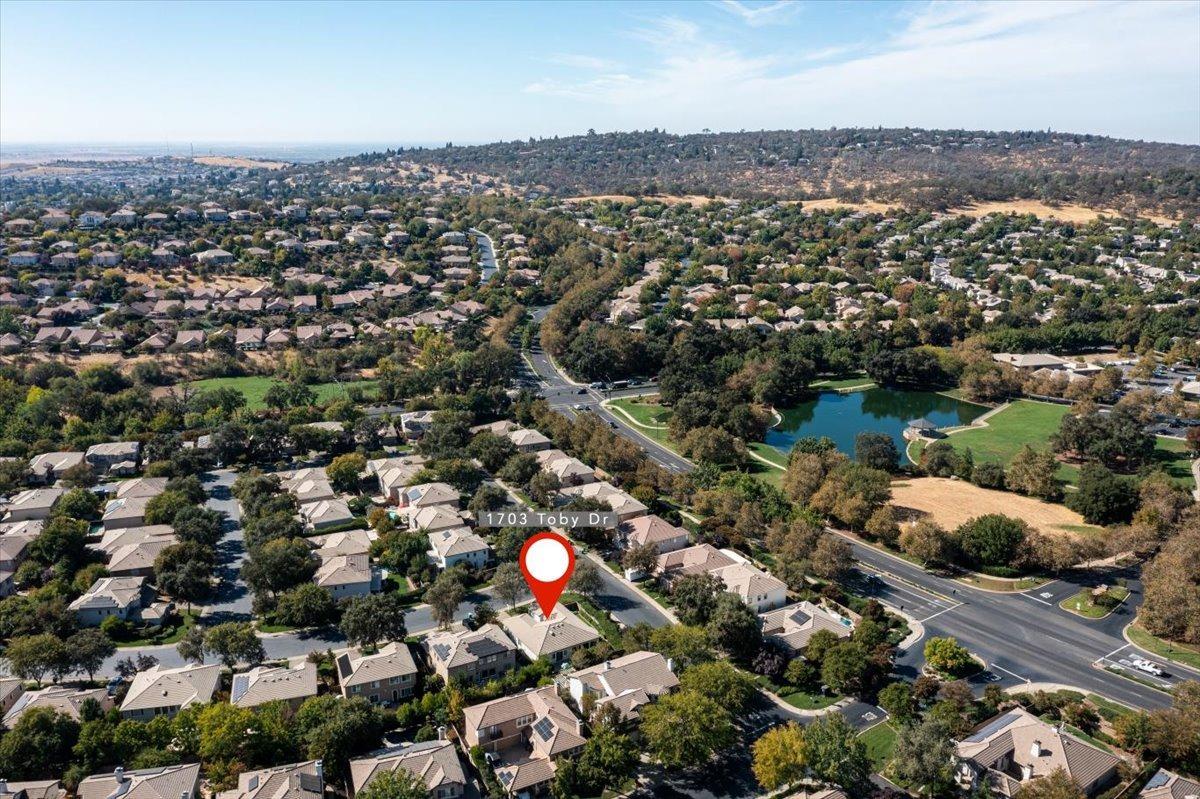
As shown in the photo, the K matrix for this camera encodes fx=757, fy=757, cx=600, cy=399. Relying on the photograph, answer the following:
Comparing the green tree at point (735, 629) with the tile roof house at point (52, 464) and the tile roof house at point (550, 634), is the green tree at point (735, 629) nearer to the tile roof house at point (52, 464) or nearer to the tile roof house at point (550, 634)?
the tile roof house at point (550, 634)

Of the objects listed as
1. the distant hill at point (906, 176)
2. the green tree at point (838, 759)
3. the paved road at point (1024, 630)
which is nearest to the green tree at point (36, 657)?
the green tree at point (838, 759)

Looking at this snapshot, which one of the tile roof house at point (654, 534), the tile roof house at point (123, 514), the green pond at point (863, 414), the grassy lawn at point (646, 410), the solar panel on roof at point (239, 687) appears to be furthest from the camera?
the grassy lawn at point (646, 410)

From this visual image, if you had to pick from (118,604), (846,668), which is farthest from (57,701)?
(846,668)

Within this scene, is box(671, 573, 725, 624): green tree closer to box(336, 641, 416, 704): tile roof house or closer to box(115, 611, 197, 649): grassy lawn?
box(336, 641, 416, 704): tile roof house

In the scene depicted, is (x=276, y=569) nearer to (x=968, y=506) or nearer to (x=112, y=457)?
(x=112, y=457)

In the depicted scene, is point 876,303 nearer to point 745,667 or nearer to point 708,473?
point 708,473

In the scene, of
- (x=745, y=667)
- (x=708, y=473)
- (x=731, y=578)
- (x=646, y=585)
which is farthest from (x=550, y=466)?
(x=745, y=667)


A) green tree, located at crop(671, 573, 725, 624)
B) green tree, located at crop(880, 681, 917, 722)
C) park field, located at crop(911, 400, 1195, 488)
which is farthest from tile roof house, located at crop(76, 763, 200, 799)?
park field, located at crop(911, 400, 1195, 488)
